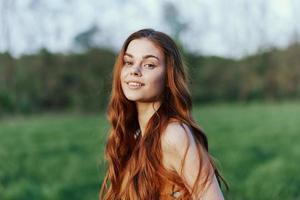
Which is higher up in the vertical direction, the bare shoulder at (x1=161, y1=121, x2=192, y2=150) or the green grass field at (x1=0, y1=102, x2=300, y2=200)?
the bare shoulder at (x1=161, y1=121, x2=192, y2=150)

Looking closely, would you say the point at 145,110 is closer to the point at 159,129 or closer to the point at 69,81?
the point at 159,129

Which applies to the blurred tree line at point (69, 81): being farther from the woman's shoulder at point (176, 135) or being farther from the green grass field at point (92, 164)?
the woman's shoulder at point (176, 135)

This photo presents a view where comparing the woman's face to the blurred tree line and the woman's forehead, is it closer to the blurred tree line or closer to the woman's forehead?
the woman's forehead

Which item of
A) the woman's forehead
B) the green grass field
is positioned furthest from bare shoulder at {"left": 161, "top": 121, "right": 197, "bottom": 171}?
the green grass field

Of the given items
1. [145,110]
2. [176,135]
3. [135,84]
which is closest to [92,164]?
[145,110]

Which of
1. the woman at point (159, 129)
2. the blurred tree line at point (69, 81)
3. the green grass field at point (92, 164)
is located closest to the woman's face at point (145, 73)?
the woman at point (159, 129)

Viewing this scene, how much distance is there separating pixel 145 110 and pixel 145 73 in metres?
0.19

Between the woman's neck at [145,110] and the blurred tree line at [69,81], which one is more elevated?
the woman's neck at [145,110]

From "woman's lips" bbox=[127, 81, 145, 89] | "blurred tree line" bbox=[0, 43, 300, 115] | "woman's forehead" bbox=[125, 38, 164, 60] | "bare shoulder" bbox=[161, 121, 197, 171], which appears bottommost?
"blurred tree line" bbox=[0, 43, 300, 115]

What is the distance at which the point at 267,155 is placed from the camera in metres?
8.17

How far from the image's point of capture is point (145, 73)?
7.16 ft

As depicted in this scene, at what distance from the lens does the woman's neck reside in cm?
225

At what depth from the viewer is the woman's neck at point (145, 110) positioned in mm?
2250

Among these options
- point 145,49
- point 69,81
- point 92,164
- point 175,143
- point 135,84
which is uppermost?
point 145,49
